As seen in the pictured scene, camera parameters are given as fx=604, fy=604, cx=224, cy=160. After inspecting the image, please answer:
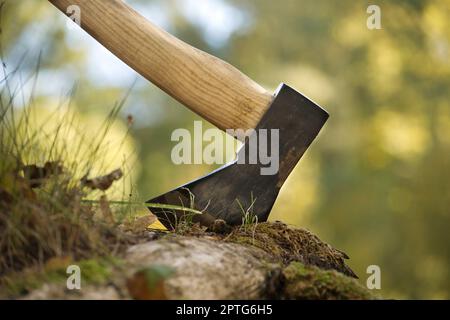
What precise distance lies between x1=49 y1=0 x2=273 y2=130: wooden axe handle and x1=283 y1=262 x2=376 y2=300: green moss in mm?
751

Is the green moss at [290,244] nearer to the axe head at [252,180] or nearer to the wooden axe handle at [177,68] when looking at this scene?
the axe head at [252,180]

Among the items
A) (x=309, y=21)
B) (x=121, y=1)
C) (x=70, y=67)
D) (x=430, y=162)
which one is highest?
(x=309, y=21)

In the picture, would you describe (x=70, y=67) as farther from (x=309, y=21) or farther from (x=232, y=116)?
(x=232, y=116)

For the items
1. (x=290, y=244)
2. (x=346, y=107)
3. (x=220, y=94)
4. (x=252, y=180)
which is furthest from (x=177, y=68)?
(x=346, y=107)

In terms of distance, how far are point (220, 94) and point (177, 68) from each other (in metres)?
0.21

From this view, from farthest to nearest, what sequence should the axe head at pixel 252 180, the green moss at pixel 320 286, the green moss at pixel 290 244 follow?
the axe head at pixel 252 180 < the green moss at pixel 290 244 < the green moss at pixel 320 286

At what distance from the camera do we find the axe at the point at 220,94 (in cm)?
247

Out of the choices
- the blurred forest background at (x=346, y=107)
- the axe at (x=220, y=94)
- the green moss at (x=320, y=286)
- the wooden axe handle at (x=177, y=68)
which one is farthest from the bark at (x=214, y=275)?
the blurred forest background at (x=346, y=107)

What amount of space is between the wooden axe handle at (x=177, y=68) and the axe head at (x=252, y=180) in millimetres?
82

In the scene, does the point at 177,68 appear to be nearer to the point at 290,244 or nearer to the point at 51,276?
the point at 290,244

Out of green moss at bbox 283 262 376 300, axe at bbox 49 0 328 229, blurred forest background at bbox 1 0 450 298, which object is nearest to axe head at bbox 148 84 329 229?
axe at bbox 49 0 328 229

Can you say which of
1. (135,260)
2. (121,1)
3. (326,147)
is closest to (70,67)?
(326,147)

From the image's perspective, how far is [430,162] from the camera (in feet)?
41.6
